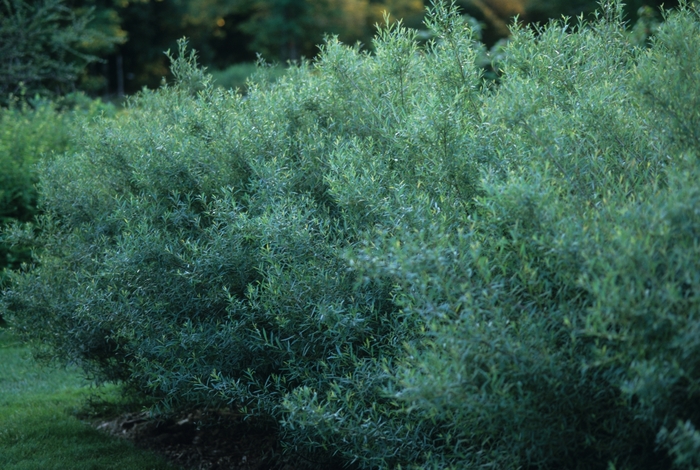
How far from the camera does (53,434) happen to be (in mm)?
5664

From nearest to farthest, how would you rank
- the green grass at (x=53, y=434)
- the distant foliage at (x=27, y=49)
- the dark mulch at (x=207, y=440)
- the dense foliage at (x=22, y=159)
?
the dark mulch at (x=207, y=440) → the green grass at (x=53, y=434) → the dense foliage at (x=22, y=159) → the distant foliage at (x=27, y=49)

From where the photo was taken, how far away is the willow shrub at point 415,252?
2738 mm

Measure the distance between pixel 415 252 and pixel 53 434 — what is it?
4.02 metres

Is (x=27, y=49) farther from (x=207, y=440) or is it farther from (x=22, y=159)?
(x=207, y=440)

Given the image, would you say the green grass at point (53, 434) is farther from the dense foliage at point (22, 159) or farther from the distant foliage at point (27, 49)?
the distant foliage at point (27, 49)

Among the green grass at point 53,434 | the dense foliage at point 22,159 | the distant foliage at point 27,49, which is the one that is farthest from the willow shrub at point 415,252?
the distant foliage at point 27,49

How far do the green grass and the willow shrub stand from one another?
1.96ft

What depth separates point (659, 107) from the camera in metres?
3.21

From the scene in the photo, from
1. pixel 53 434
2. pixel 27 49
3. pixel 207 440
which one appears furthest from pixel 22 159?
pixel 27 49

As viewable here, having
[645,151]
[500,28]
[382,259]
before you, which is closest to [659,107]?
[645,151]

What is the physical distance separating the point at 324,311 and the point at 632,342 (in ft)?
5.11

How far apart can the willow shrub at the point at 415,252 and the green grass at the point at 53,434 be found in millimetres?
598

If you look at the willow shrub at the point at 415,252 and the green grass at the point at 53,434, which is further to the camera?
the green grass at the point at 53,434

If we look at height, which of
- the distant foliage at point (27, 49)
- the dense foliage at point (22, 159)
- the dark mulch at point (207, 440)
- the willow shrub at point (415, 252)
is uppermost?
the distant foliage at point (27, 49)
